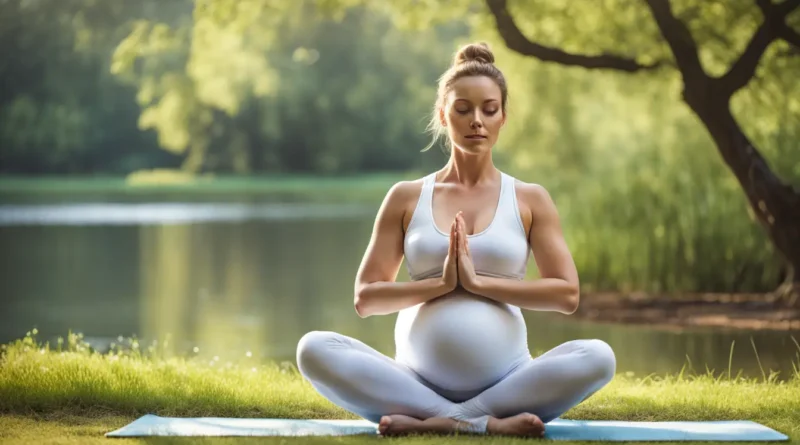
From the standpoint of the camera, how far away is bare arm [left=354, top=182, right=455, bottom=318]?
3.56 meters

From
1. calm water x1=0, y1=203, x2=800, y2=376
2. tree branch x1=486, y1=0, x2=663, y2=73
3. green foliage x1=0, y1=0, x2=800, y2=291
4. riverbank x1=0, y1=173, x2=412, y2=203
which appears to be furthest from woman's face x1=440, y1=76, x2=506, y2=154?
riverbank x1=0, y1=173, x2=412, y2=203

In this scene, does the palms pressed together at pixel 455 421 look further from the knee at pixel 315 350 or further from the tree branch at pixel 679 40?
the tree branch at pixel 679 40

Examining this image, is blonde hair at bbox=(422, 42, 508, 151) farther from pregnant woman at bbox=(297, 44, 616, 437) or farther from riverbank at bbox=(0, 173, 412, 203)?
riverbank at bbox=(0, 173, 412, 203)

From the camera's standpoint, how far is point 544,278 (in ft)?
11.9

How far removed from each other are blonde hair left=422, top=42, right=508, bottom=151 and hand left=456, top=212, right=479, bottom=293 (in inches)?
18.5

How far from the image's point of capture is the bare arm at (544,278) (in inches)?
139

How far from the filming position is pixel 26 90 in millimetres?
38812

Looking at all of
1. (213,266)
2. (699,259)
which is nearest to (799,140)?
(699,259)

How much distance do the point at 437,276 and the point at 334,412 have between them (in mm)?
976

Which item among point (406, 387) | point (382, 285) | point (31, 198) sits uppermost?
point (382, 285)

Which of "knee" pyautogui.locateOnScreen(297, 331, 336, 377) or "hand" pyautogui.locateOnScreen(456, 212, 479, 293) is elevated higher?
"hand" pyautogui.locateOnScreen(456, 212, 479, 293)

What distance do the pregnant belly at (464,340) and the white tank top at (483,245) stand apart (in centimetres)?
10

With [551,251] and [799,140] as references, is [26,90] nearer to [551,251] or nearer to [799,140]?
[799,140]

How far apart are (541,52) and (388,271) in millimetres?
5088
